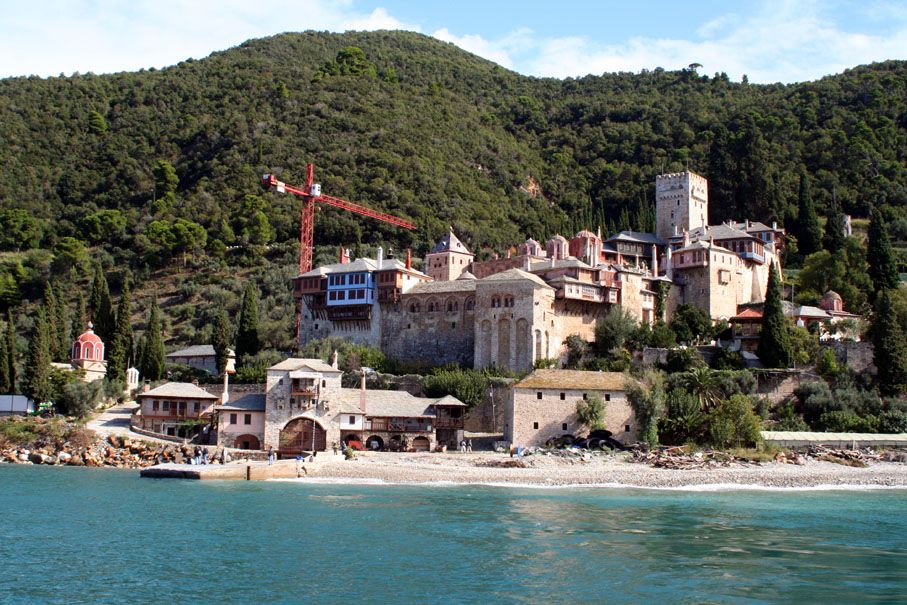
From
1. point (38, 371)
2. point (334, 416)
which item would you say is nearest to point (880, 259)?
point (334, 416)

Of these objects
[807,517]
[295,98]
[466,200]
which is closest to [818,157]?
[466,200]

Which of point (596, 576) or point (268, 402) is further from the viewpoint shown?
point (268, 402)

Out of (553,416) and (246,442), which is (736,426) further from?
(246,442)

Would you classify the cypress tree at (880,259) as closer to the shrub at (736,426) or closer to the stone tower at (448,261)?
the shrub at (736,426)

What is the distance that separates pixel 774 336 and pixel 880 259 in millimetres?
14246

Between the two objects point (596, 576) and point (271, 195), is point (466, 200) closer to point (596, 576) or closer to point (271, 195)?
point (271, 195)

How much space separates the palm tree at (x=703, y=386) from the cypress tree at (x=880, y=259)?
17.4 metres

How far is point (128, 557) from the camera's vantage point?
77.0 feet

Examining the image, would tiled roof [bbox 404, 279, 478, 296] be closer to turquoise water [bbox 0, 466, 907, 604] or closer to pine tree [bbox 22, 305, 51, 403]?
pine tree [bbox 22, 305, 51, 403]

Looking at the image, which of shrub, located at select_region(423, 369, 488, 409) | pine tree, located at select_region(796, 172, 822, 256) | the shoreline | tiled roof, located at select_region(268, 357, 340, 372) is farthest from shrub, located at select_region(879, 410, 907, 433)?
pine tree, located at select_region(796, 172, 822, 256)

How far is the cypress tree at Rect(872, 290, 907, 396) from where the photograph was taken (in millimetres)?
46688

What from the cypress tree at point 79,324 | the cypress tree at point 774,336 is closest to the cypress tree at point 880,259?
the cypress tree at point 774,336

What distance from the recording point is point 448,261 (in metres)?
65.9

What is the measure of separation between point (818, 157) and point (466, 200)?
103ft
